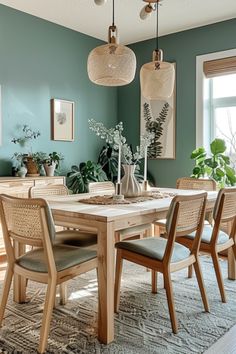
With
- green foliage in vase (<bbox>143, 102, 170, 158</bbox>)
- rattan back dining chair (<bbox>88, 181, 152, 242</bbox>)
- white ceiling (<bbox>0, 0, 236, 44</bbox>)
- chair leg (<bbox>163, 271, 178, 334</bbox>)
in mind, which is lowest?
chair leg (<bbox>163, 271, 178, 334</bbox>)

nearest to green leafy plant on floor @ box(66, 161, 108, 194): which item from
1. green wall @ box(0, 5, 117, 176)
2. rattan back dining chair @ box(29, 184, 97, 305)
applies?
green wall @ box(0, 5, 117, 176)

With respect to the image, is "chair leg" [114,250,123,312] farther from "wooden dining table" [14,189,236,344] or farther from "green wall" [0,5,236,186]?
"green wall" [0,5,236,186]

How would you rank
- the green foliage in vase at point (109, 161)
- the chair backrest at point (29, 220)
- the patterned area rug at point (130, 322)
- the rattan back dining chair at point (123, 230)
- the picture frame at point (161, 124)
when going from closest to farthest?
the chair backrest at point (29, 220), the patterned area rug at point (130, 322), the rattan back dining chair at point (123, 230), the picture frame at point (161, 124), the green foliage in vase at point (109, 161)

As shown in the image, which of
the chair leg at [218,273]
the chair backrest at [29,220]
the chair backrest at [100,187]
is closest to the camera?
the chair backrest at [29,220]

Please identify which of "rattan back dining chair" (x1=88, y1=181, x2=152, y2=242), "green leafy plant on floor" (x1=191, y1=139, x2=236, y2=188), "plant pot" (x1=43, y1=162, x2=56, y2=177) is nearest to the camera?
"rattan back dining chair" (x1=88, y1=181, x2=152, y2=242)

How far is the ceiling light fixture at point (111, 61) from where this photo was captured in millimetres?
2393

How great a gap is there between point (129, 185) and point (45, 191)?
2.45 ft

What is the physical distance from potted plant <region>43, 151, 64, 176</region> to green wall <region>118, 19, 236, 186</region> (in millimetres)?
1503

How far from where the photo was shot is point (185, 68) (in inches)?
187

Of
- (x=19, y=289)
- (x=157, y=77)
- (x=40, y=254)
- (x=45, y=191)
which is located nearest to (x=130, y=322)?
(x=40, y=254)

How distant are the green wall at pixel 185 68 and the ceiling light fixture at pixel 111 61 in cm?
238

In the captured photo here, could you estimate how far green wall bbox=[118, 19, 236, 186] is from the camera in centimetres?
442

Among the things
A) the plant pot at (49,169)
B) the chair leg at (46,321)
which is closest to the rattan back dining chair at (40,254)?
the chair leg at (46,321)

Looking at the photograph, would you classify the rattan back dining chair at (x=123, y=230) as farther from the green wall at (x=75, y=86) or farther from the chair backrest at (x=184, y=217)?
the green wall at (x=75, y=86)
